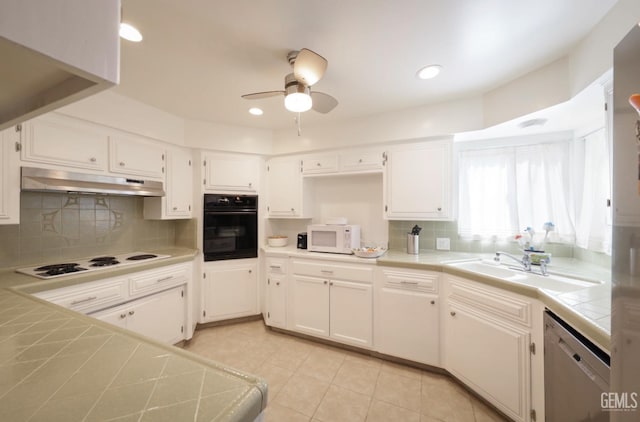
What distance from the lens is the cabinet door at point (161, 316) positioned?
78.5 inches

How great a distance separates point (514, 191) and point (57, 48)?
297 centimetres

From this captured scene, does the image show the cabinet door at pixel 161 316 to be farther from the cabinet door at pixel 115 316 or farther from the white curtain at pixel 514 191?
the white curtain at pixel 514 191

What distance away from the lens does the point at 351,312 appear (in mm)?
2340

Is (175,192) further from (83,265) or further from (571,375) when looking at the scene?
(571,375)

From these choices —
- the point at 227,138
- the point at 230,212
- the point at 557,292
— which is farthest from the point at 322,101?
the point at 557,292

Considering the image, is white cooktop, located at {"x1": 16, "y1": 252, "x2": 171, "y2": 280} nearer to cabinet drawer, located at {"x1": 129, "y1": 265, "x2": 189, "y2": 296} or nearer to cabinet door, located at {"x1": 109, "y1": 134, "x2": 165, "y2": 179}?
cabinet drawer, located at {"x1": 129, "y1": 265, "x2": 189, "y2": 296}

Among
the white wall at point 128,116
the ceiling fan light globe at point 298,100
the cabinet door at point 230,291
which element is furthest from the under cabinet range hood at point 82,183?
the ceiling fan light globe at point 298,100

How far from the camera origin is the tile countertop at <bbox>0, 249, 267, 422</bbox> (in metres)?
0.50

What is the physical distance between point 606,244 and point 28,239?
14.1ft

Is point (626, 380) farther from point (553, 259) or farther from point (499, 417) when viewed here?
point (553, 259)

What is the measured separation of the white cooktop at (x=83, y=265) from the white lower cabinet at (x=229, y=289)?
60cm

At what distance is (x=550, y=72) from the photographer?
1.66 metres

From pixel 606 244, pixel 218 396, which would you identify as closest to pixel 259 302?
pixel 218 396

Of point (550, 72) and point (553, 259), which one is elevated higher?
point (550, 72)
